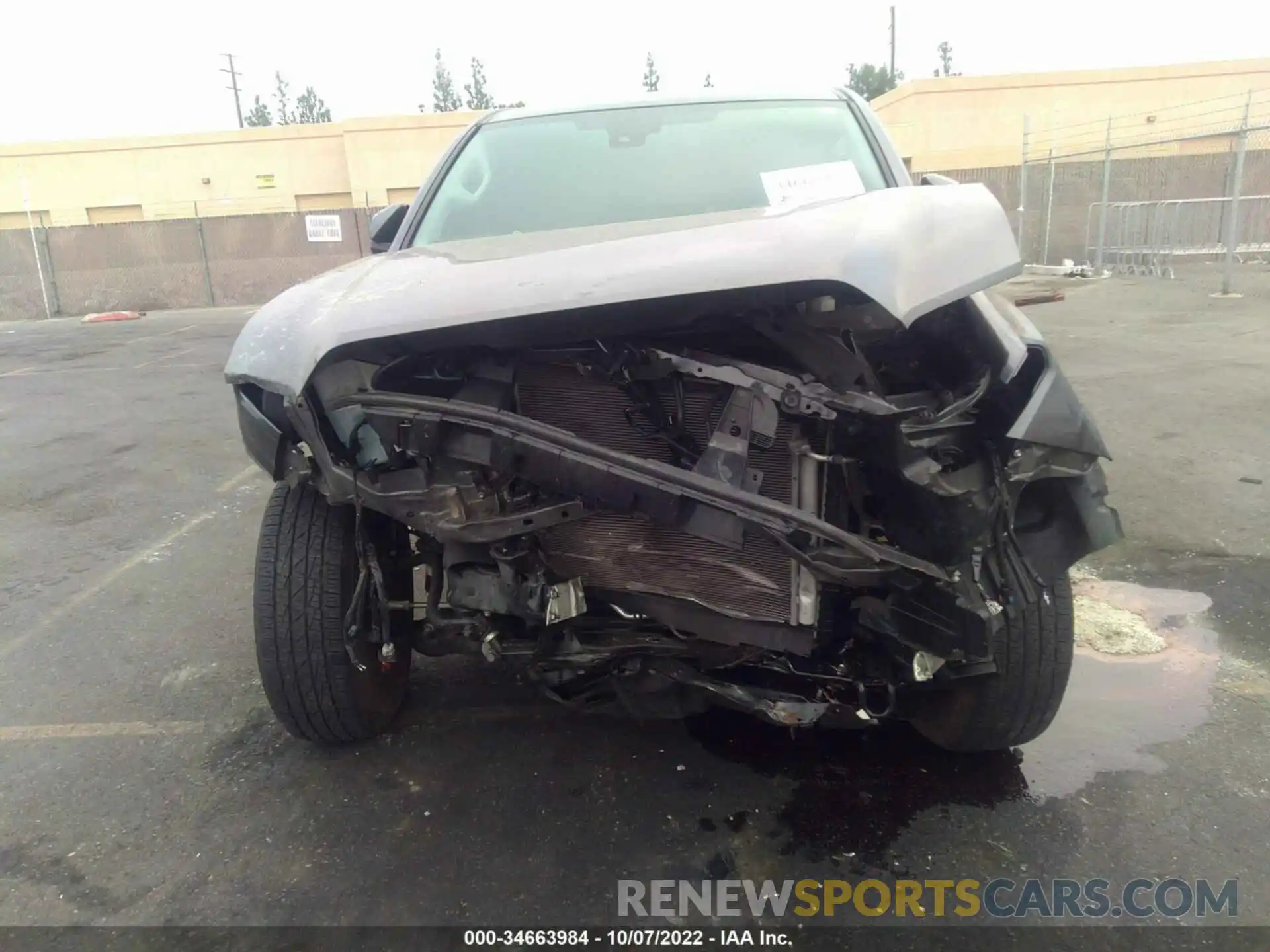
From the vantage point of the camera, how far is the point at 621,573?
212cm

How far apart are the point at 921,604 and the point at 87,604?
3547 millimetres

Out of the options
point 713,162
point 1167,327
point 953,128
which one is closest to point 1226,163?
point 953,128

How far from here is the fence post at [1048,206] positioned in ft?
57.7

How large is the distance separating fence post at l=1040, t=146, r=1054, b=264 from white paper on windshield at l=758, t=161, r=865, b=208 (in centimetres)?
1677

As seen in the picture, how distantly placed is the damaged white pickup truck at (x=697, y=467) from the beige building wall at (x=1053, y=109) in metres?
24.1

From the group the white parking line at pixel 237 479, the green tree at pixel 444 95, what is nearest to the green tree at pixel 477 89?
the green tree at pixel 444 95

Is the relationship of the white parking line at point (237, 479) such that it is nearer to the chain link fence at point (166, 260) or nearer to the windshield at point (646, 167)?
the windshield at point (646, 167)

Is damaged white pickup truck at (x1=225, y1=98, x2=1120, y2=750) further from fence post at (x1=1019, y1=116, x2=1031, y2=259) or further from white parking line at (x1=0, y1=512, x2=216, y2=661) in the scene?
fence post at (x1=1019, y1=116, x2=1031, y2=259)

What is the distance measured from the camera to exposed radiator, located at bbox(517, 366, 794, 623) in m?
1.95

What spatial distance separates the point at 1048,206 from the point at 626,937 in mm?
19401

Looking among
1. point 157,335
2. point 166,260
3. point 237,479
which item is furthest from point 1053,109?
point 237,479

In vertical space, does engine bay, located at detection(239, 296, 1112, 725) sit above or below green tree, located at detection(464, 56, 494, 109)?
below

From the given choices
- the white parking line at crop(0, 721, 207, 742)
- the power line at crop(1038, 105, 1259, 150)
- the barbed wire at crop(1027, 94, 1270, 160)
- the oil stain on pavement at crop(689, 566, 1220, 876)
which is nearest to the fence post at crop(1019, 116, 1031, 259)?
the barbed wire at crop(1027, 94, 1270, 160)

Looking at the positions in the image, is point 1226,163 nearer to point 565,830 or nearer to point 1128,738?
point 1128,738
